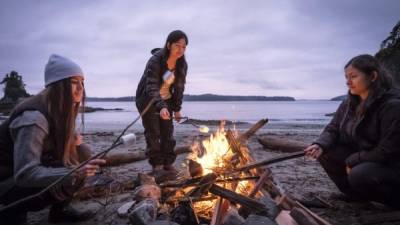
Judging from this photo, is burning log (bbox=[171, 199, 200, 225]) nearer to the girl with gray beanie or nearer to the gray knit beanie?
the girl with gray beanie

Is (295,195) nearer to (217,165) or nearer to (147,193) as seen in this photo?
(217,165)

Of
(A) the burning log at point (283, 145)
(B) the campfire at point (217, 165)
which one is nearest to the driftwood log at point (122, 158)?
(B) the campfire at point (217, 165)

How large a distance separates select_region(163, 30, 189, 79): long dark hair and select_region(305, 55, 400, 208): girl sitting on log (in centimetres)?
264

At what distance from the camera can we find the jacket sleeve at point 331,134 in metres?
4.33

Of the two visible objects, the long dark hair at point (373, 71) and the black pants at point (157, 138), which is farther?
the black pants at point (157, 138)

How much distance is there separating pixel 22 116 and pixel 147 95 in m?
2.90

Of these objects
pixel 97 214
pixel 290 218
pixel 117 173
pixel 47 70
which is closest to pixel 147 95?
pixel 117 173

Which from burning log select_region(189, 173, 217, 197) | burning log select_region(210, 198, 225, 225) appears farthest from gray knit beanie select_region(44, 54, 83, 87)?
burning log select_region(210, 198, 225, 225)

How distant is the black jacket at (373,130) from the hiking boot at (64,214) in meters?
3.13

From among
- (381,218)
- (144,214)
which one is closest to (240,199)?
(144,214)

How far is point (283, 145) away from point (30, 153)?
7179mm

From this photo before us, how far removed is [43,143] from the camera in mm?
2934

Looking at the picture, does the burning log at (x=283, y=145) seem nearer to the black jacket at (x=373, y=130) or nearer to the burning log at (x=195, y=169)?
the black jacket at (x=373, y=130)

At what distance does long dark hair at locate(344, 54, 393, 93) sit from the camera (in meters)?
3.83
